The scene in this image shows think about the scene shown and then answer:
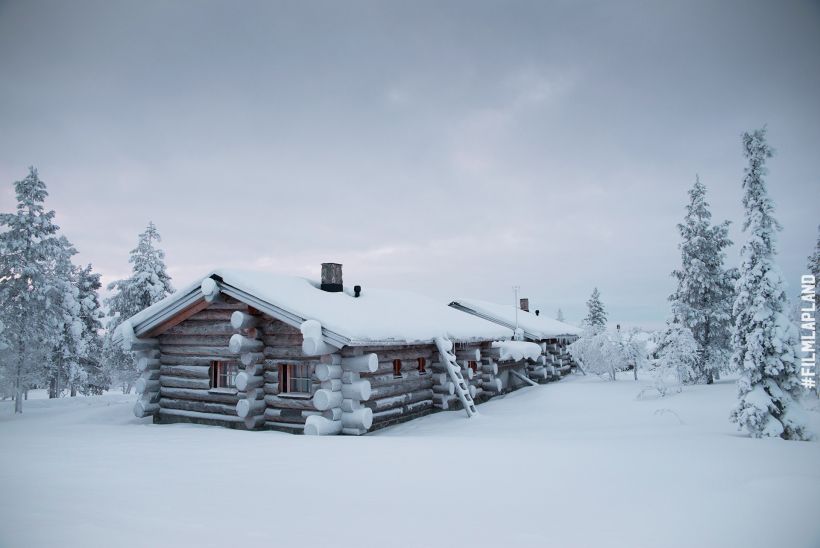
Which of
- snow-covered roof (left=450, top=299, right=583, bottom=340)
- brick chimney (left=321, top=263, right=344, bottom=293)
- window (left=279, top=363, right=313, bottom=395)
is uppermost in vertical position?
brick chimney (left=321, top=263, right=344, bottom=293)

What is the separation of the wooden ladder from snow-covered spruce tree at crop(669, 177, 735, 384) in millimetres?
15389

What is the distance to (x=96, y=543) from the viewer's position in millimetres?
4090

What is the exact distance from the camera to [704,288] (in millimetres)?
23969

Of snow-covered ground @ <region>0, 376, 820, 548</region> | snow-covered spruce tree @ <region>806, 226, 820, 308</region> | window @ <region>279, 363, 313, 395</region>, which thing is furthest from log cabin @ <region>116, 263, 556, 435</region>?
snow-covered spruce tree @ <region>806, 226, 820, 308</region>

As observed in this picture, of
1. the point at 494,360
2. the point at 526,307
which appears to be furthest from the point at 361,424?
the point at 526,307

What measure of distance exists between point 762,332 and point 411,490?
9460mm

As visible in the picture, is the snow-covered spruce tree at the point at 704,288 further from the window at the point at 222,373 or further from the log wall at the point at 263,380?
the window at the point at 222,373

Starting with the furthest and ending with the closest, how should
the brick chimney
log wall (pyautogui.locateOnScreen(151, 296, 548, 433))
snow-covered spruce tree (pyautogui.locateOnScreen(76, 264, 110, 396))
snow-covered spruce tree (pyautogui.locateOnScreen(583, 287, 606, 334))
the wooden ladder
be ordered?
snow-covered spruce tree (pyautogui.locateOnScreen(583, 287, 606, 334)) → snow-covered spruce tree (pyautogui.locateOnScreen(76, 264, 110, 396)) → the brick chimney → the wooden ladder → log wall (pyautogui.locateOnScreen(151, 296, 548, 433))

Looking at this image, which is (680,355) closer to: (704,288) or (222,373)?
(704,288)

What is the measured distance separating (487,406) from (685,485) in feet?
37.9

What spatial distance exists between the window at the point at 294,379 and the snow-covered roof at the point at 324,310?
1.76m

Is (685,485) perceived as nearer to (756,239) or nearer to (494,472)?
(494,472)

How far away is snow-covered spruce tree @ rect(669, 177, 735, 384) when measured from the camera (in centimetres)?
2359

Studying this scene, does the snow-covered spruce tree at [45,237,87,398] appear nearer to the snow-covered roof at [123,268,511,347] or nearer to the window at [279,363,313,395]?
the snow-covered roof at [123,268,511,347]
